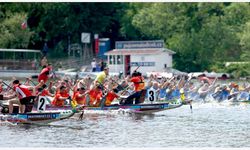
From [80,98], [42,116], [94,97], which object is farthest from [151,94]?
[42,116]

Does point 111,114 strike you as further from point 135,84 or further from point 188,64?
point 188,64

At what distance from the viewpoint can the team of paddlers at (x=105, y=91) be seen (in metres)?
29.0

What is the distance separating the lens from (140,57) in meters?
73.6

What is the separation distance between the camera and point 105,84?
123ft

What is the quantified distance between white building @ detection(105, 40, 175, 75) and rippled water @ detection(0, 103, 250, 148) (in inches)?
1450

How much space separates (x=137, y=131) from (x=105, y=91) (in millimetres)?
5873

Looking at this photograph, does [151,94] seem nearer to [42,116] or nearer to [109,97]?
[109,97]

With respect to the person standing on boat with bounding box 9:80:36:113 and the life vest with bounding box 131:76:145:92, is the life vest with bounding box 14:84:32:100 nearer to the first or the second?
the person standing on boat with bounding box 9:80:36:113

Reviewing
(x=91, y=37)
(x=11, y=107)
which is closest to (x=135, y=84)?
(x=11, y=107)

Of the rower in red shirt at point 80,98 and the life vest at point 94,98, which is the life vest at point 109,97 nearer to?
the life vest at point 94,98

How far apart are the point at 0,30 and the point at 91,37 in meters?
11.3

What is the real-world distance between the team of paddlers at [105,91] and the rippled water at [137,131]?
756 mm

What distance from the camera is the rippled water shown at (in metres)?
25.5

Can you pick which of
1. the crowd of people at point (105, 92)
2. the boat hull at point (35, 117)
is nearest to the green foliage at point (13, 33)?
the crowd of people at point (105, 92)
